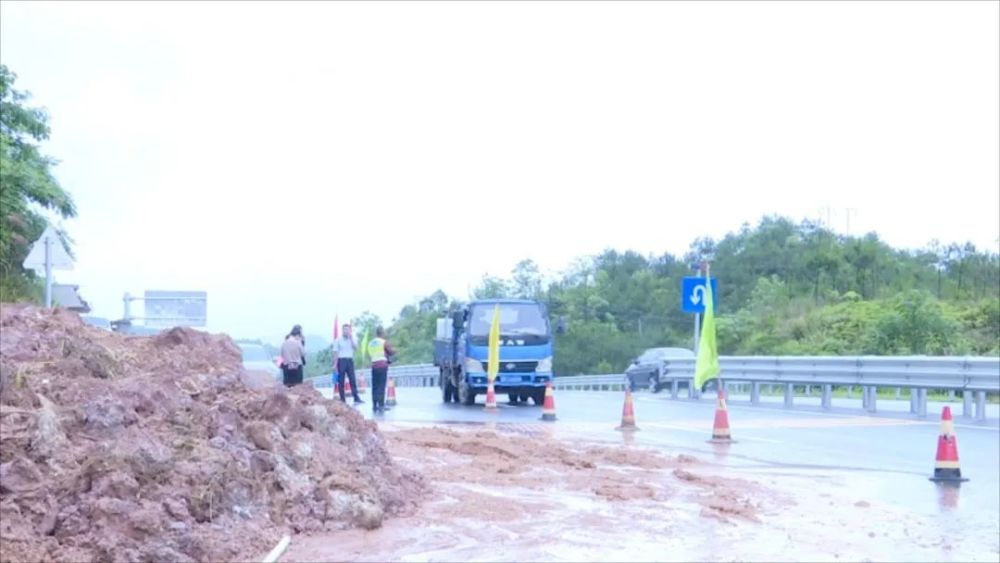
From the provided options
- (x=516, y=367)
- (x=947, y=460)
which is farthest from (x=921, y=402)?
(x=947, y=460)

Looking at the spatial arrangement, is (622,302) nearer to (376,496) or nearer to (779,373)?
(779,373)

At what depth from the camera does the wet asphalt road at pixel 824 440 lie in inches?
454

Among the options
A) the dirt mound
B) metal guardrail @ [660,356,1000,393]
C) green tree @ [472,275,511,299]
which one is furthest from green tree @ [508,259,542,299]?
the dirt mound

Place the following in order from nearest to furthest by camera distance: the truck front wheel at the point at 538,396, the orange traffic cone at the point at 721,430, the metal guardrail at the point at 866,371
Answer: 1. the orange traffic cone at the point at 721,430
2. the metal guardrail at the point at 866,371
3. the truck front wheel at the point at 538,396

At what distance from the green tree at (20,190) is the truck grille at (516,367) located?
1009 centimetres

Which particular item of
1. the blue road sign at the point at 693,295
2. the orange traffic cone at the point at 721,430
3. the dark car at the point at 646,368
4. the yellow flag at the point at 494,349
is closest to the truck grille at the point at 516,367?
the yellow flag at the point at 494,349

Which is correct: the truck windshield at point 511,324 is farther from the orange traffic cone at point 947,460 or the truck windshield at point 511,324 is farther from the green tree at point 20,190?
the orange traffic cone at point 947,460

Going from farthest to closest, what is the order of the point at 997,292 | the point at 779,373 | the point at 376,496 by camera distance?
the point at 997,292
the point at 779,373
the point at 376,496

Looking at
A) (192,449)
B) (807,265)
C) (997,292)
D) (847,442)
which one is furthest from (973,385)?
(807,265)

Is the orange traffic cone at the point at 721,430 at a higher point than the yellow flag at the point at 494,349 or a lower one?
lower

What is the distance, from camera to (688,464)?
13508 mm

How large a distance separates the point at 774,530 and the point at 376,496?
293 centimetres

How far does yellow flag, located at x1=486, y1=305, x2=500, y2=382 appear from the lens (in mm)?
26127

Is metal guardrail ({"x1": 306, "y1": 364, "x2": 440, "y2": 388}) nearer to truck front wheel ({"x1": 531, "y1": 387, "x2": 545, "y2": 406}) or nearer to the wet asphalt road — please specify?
truck front wheel ({"x1": 531, "y1": 387, "x2": 545, "y2": 406})
